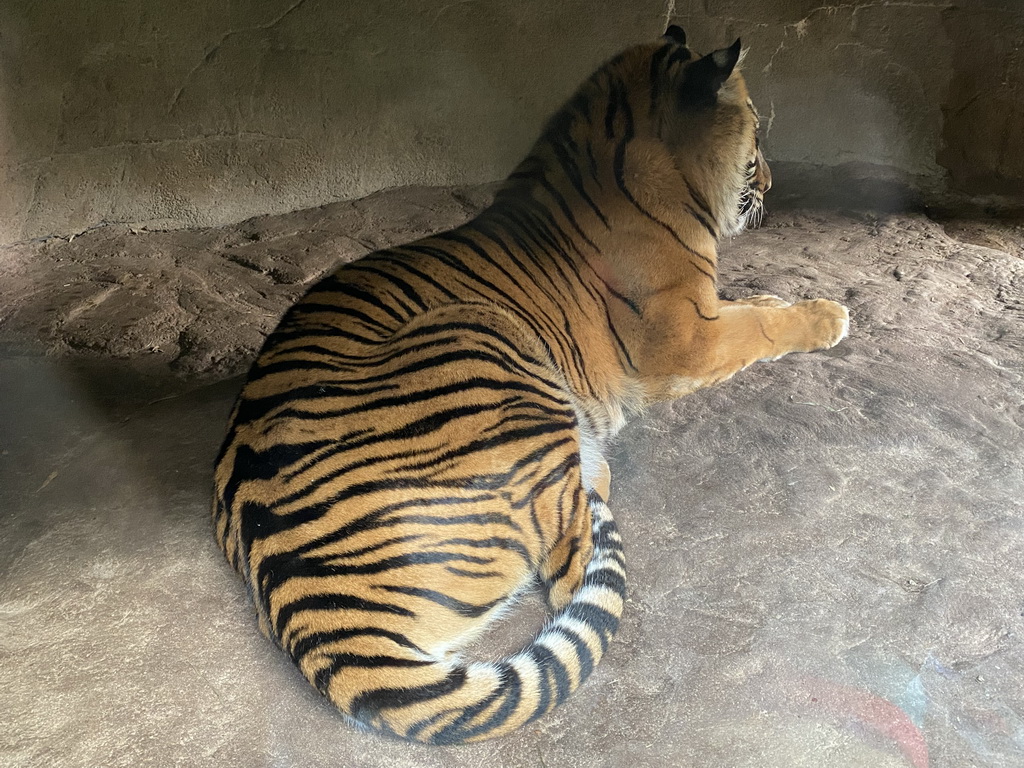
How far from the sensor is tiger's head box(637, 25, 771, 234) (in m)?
2.23

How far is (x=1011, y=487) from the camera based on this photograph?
2178 mm

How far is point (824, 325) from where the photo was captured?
2.66m

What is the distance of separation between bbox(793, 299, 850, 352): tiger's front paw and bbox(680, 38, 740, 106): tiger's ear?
2.50 feet

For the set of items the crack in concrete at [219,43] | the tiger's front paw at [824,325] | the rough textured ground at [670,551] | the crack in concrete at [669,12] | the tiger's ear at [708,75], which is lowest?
the rough textured ground at [670,551]

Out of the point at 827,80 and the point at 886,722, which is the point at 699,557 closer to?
the point at 886,722

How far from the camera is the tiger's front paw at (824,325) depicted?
2662mm

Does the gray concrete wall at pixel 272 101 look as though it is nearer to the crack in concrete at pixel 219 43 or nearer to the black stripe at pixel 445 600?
the crack in concrete at pixel 219 43

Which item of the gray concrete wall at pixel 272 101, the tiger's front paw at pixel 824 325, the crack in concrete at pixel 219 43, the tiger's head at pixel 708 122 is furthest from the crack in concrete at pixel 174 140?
the tiger's front paw at pixel 824 325

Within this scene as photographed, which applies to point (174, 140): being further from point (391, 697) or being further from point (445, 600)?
point (391, 697)

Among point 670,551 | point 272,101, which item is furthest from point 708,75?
point 272,101

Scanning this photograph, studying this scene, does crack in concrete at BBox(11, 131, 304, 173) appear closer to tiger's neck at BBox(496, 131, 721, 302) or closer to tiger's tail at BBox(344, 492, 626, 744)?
tiger's neck at BBox(496, 131, 721, 302)

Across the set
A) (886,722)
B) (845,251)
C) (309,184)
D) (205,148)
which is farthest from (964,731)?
(205,148)

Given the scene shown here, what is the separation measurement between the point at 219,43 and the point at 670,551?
322 cm

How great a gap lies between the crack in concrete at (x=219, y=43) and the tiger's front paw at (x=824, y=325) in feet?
9.01
